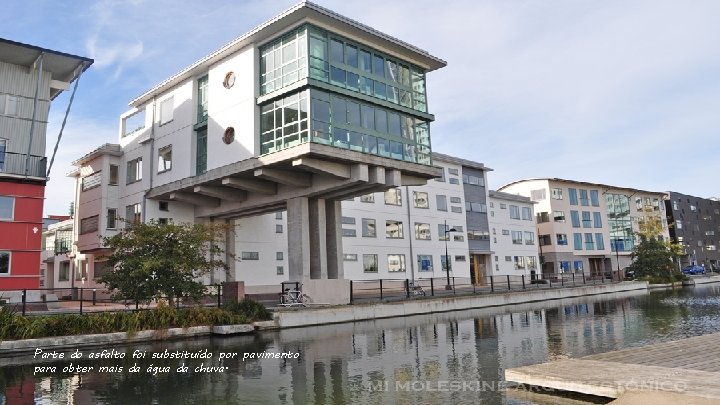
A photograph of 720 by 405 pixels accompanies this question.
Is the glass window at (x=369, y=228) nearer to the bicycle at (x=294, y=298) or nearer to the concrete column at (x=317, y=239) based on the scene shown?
the concrete column at (x=317, y=239)

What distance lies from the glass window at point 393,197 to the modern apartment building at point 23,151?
25.4 m

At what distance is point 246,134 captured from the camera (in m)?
28.8

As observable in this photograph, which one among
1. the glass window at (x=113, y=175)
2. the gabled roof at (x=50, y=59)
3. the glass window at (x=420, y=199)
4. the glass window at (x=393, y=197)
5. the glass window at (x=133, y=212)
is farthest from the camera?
the glass window at (x=420, y=199)

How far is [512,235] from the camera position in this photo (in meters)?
60.8

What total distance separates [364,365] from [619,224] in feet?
250

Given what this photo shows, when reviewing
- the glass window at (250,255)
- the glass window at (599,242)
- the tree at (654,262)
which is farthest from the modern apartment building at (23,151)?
the glass window at (599,242)

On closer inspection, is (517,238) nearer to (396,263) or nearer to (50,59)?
(396,263)

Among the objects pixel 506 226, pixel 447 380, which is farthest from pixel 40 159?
pixel 506 226

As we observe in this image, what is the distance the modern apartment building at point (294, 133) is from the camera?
88.3 ft

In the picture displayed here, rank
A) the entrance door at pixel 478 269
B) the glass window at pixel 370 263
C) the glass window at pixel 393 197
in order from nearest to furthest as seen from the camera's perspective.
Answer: the glass window at pixel 370 263
the glass window at pixel 393 197
the entrance door at pixel 478 269

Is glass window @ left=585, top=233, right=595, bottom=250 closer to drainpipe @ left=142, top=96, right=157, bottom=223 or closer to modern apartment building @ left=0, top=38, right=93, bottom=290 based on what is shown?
drainpipe @ left=142, top=96, right=157, bottom=223

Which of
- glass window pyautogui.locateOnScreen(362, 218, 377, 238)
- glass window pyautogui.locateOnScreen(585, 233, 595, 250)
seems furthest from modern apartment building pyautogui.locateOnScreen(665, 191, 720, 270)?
glass window pyautogui.locateOnScreen(362, 218, 377, 238)

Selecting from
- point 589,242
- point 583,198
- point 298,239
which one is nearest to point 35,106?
point 298,239

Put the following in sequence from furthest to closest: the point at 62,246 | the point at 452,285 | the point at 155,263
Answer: the point at 452,285 < the point at 62,246 < the point at 155,263
